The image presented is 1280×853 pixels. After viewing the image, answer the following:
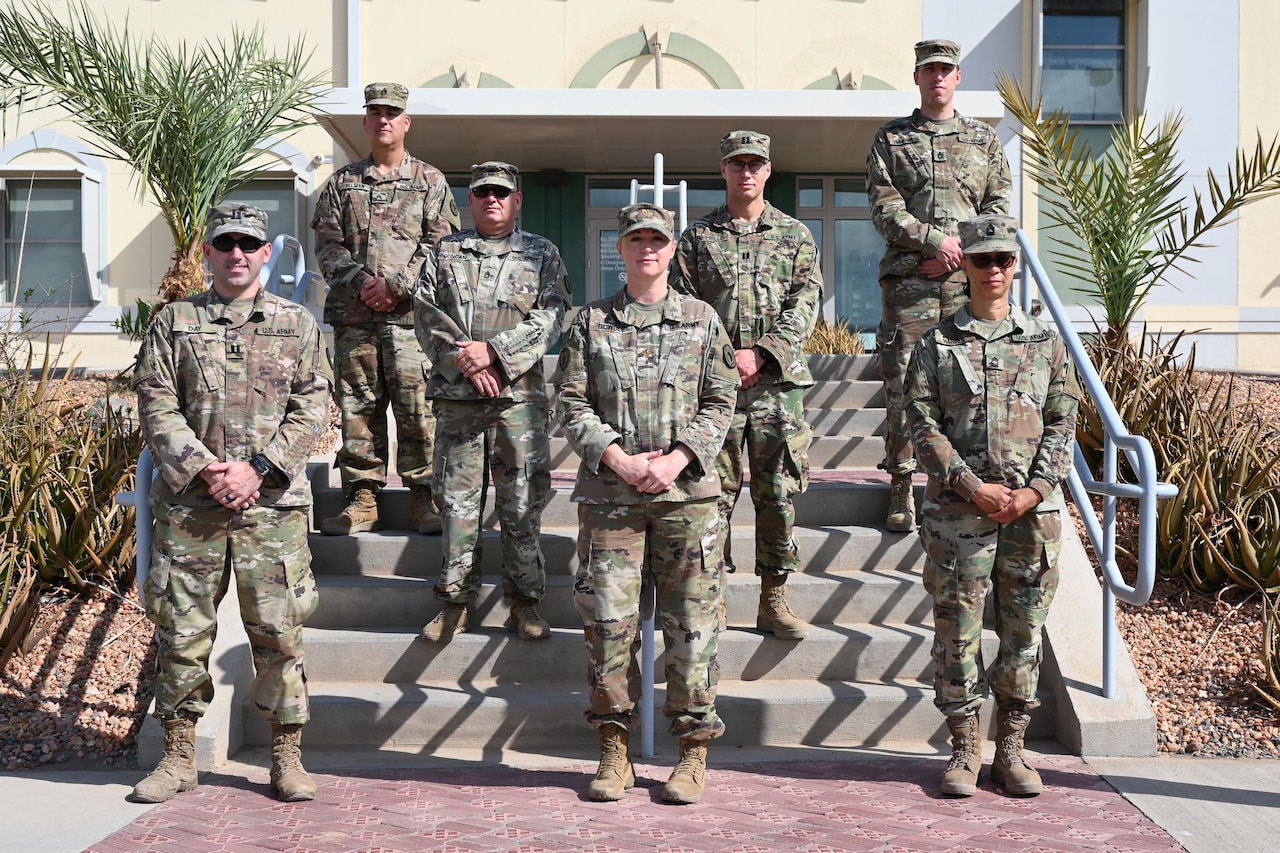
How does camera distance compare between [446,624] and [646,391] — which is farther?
[446,624]

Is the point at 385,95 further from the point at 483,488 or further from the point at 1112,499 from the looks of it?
the point at 1112,499

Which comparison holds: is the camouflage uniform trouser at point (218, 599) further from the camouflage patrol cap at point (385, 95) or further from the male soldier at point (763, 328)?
the camouflage patrol cap at point (385, 95)

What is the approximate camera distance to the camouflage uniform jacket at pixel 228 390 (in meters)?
4.56

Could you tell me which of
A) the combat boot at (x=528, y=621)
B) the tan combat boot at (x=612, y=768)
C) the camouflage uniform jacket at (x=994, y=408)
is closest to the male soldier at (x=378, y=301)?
the combat boot at (x=528, y=621)

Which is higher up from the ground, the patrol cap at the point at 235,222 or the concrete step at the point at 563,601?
the patrol cap at the point at 235,222

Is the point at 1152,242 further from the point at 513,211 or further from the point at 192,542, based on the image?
the point at 192,542

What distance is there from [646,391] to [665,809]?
5.06 ft

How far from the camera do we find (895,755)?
16.8 feet

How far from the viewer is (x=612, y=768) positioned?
4.54 meters

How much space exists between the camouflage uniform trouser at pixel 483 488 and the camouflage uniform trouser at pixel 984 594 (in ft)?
5.93

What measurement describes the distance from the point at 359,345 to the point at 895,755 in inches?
127

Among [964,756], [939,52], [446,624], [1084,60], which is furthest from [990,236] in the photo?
[1084,60]

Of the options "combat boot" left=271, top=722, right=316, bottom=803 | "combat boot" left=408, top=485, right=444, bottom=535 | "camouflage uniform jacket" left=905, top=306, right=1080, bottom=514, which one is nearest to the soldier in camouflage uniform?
"camouflage uniform jacket" left=905, top=306, right=1080, bottom=514

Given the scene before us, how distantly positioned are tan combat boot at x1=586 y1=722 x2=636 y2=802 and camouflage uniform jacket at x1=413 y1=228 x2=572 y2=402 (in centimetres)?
159
